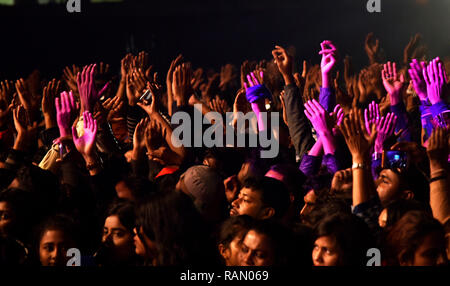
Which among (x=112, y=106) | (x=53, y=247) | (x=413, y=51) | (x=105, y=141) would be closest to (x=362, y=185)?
(x=53, y=247)

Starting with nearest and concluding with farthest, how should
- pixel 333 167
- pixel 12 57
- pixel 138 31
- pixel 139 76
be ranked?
pixel 333 167 → pixel 139 76 → pixel 12 57 → pixel 138 31

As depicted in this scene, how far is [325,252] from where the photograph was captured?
3332 mm

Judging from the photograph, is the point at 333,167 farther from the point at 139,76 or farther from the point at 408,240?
the point at 139,76

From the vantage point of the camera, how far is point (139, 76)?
21.4 feet

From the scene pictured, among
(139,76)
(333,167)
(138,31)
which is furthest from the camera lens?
A: (138,31)

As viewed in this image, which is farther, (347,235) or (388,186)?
(388,186)

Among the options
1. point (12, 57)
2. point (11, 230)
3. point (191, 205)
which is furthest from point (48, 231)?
point (12, 57)

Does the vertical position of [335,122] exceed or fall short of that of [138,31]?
it falls short

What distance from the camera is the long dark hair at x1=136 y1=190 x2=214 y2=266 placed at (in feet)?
10.3

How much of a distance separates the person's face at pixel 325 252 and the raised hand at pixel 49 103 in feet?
9.78

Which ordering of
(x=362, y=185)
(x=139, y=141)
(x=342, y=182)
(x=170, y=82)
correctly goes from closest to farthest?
(x=362, y=185)
(x=342, y=182)
(x=139, y=141)
(x=170, y=82)

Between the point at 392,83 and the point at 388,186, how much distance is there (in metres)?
1.98

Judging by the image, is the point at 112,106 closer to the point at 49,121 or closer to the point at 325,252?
the point at 49,121

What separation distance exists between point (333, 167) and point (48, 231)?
186 centimetres
